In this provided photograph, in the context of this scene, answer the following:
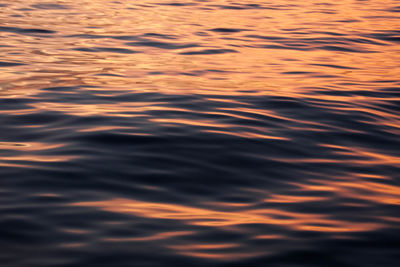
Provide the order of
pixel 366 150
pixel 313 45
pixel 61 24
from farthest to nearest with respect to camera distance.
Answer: pixel 61 24 < pixel 313 45 < pixel 366 150

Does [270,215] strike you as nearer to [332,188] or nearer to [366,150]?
[332,188]

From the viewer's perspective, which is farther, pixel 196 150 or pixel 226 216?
pixel 196 150

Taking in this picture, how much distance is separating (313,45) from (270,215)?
6755 mm

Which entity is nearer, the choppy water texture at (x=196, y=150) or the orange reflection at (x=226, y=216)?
the choppy water texture at (x=196, y=150)

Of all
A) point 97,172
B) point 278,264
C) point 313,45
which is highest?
point 313,45

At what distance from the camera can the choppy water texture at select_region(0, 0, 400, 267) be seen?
3277 mm

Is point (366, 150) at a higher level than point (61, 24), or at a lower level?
lower

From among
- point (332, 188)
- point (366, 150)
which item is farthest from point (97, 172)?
point (366, 150)

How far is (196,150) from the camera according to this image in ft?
15.9

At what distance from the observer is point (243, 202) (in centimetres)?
388

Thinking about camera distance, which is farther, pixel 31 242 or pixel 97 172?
pixel 97 172

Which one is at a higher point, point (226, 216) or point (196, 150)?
point (196, 150)

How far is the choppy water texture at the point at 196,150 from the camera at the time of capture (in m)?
3.28

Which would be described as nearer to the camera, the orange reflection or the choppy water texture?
the choppy water texture
